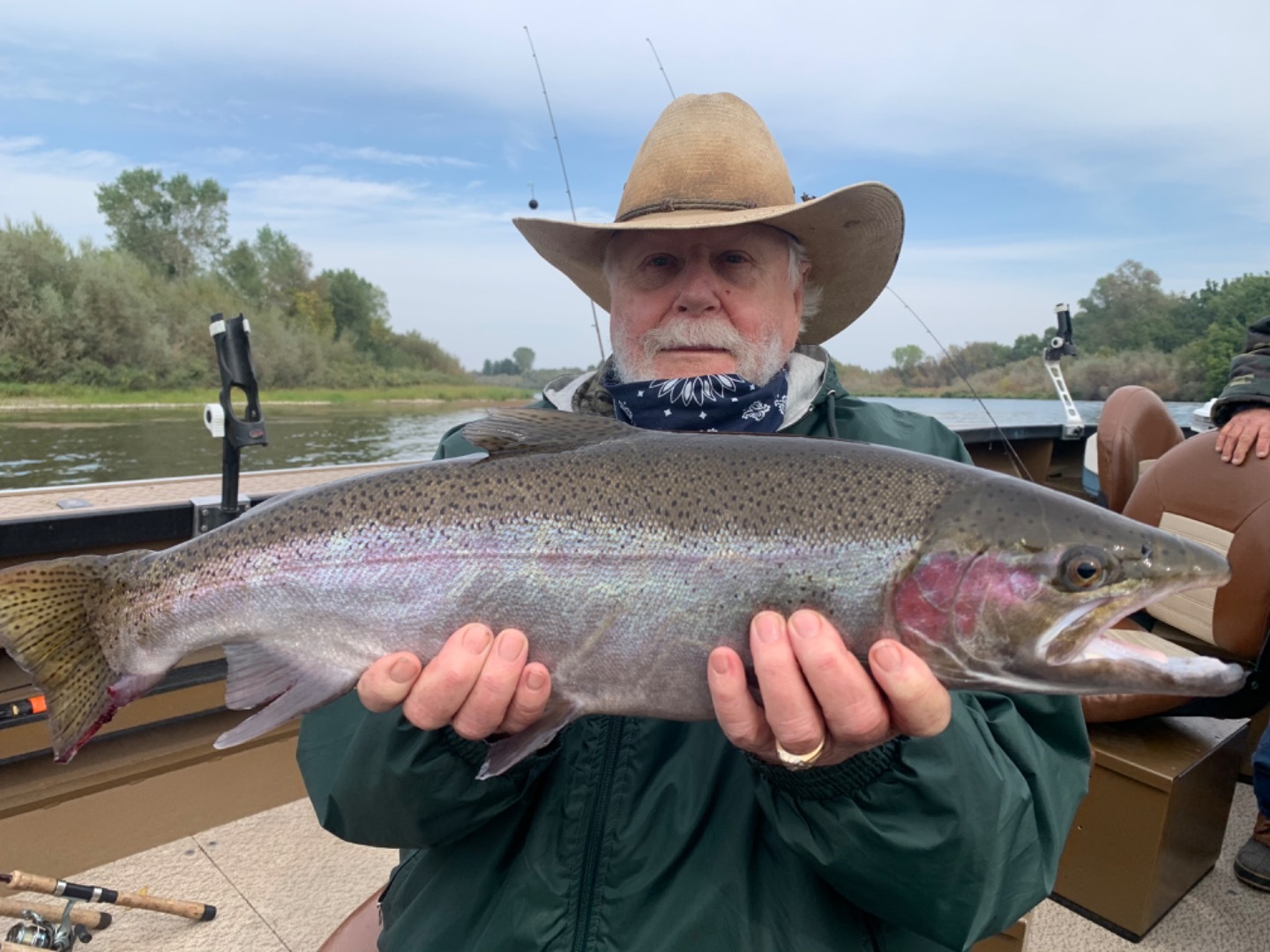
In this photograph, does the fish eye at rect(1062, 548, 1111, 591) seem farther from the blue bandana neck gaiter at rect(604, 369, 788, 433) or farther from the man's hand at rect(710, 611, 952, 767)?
the blue bandana neck gaiter at rect(604, 369, 788, 433)

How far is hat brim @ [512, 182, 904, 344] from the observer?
7.78 feet

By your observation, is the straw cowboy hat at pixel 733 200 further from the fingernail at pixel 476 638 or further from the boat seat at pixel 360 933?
the boat seat at pixel 360 933

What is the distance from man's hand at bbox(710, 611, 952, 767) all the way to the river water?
518cm

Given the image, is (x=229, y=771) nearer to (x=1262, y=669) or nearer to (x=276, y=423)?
(x=1262, y=669)

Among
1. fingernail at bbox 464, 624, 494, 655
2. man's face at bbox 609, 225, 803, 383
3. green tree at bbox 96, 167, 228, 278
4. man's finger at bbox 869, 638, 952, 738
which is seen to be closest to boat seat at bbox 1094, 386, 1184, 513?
man's face at bbox 609, 225, 803, 383

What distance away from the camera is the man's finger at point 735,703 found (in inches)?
58.4

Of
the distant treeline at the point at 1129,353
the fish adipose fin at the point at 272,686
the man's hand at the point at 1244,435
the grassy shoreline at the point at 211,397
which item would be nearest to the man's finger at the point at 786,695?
the fish adipose fin at the point at 272,686

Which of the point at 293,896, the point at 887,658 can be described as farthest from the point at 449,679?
the point at 293,896

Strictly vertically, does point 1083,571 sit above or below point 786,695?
above

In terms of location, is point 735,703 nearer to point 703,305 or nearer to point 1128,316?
point 703,305

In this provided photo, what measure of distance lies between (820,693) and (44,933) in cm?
318

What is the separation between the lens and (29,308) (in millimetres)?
30062

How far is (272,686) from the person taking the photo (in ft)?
5.90

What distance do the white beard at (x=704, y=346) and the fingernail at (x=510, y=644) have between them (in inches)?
43.8
